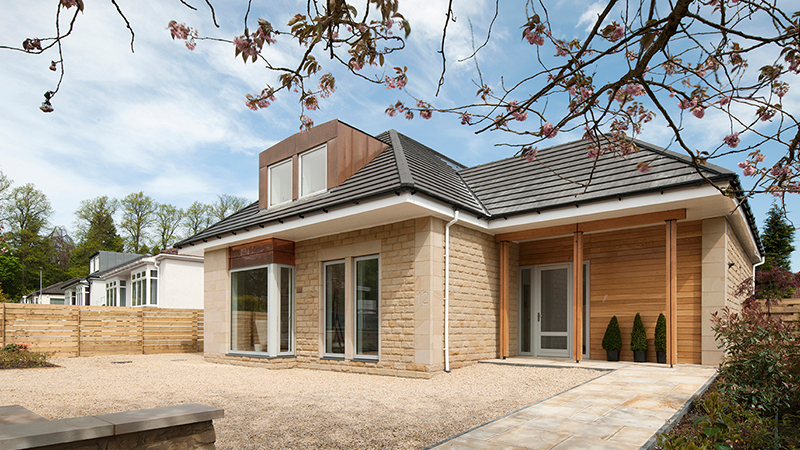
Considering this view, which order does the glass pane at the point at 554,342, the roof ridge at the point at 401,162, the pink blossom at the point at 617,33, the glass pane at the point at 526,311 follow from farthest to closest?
the glass pane at the point at 526,311, the glass pane at the point at 554,342, the roof ridge at the point at 401,162, the pink blossom at the point at 617,33

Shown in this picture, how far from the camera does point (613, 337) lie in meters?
9.93

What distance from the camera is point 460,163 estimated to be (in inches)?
600

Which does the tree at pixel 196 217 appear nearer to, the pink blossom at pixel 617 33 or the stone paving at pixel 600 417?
the stone paving at pixel 600 417

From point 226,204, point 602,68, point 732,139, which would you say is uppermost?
point 226,204

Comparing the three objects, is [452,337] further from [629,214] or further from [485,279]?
[629,214]

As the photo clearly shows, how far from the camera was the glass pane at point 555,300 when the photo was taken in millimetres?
11141

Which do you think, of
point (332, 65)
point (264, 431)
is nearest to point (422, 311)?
point (264, 431)

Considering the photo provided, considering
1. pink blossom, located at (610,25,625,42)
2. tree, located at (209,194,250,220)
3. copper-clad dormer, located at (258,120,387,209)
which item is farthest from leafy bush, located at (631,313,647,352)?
tree, located at (209,194,250,220)

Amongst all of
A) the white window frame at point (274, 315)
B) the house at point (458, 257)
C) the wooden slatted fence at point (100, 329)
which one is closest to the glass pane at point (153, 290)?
the wooden slatted fence at point (100, 329)

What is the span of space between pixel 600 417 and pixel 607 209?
4.74m

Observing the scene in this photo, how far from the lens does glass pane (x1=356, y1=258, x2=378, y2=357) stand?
9.94m

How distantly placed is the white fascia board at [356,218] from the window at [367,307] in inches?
34.0

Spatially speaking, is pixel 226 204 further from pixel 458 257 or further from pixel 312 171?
pixel 458 257

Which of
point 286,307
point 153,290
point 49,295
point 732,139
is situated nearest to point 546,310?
point 286,307
